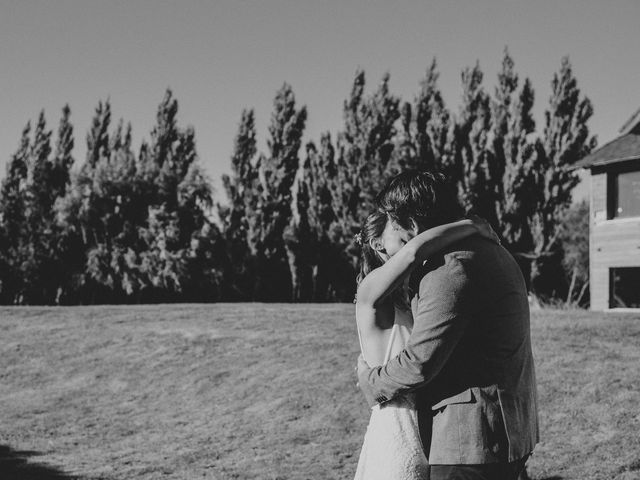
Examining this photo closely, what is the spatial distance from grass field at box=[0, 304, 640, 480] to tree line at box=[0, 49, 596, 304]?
17555mm

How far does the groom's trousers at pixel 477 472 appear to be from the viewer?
212 centimetres

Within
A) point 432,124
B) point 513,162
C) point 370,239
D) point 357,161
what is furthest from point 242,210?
point 370,239

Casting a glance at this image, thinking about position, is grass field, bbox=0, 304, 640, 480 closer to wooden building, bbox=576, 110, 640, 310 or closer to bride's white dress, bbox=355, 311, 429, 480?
bride's white dress, bbox=355, 311, 429, 480

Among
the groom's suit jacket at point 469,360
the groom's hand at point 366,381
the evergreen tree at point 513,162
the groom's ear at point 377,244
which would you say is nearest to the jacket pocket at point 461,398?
the groom's suit jacket at point 469,360

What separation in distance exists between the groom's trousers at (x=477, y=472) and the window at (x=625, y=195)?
61.4ft

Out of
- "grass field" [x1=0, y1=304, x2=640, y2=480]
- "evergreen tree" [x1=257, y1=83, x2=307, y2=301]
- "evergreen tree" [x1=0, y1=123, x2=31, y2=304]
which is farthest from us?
"evergreen tree" [x1=257, y1=83, x2=307, y2=301]

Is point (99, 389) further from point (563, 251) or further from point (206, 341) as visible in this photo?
point (563, 251)

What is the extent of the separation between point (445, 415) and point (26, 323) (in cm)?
1742

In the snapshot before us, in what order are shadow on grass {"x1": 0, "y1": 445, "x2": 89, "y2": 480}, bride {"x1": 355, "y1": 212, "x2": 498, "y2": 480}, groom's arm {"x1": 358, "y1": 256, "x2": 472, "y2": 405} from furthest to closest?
shadow on grass {"x1": 0, "y1": 445, "x2": 89, "y2": 480}
bride {"x1": 355, "y1": 212, "x2": 498, "y2": 480}
groom's arm {"x1": 358, "y1": 256, "x2": 472, "y2": 405}

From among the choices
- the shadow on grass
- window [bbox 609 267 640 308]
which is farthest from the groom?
window [bbox 609 267 640 308]

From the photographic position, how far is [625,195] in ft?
62.3

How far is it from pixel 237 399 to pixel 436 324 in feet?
28.1

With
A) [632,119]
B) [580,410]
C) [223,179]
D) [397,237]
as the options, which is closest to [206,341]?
[580,410]

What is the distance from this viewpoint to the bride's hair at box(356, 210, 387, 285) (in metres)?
2.89
